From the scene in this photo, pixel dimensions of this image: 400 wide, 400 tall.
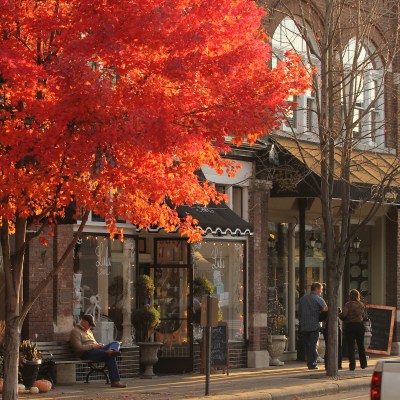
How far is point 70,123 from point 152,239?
9.52 meters

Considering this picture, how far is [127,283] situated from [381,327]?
8872 millimetres

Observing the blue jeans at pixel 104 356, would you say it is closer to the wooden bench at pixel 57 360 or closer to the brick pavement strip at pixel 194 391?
the wooden bench at pixel 57 360

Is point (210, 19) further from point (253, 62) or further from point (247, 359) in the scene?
point (247, 359)

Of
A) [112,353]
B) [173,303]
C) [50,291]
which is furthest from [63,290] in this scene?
[173,303]

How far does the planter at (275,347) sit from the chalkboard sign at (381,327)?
12.1 feet

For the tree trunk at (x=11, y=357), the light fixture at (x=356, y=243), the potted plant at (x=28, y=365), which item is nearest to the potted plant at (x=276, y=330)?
the light fixture at (x=356, y=243)

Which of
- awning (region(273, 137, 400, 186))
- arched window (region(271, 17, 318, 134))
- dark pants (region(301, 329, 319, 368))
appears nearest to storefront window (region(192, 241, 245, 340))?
dark pants (region(301, 329, 319, 368))

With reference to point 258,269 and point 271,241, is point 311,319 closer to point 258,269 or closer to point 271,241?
point 258,269

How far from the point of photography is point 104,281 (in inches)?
915

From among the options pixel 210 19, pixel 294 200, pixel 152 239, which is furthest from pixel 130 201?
pixel 294 200

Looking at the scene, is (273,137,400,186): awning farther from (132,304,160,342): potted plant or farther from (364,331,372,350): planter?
(132,304,160,342): potted plant

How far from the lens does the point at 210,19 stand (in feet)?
52.4

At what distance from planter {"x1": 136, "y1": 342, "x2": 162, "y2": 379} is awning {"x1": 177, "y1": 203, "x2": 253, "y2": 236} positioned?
98.8 inches

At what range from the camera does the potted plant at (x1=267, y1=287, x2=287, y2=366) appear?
27.1 m
